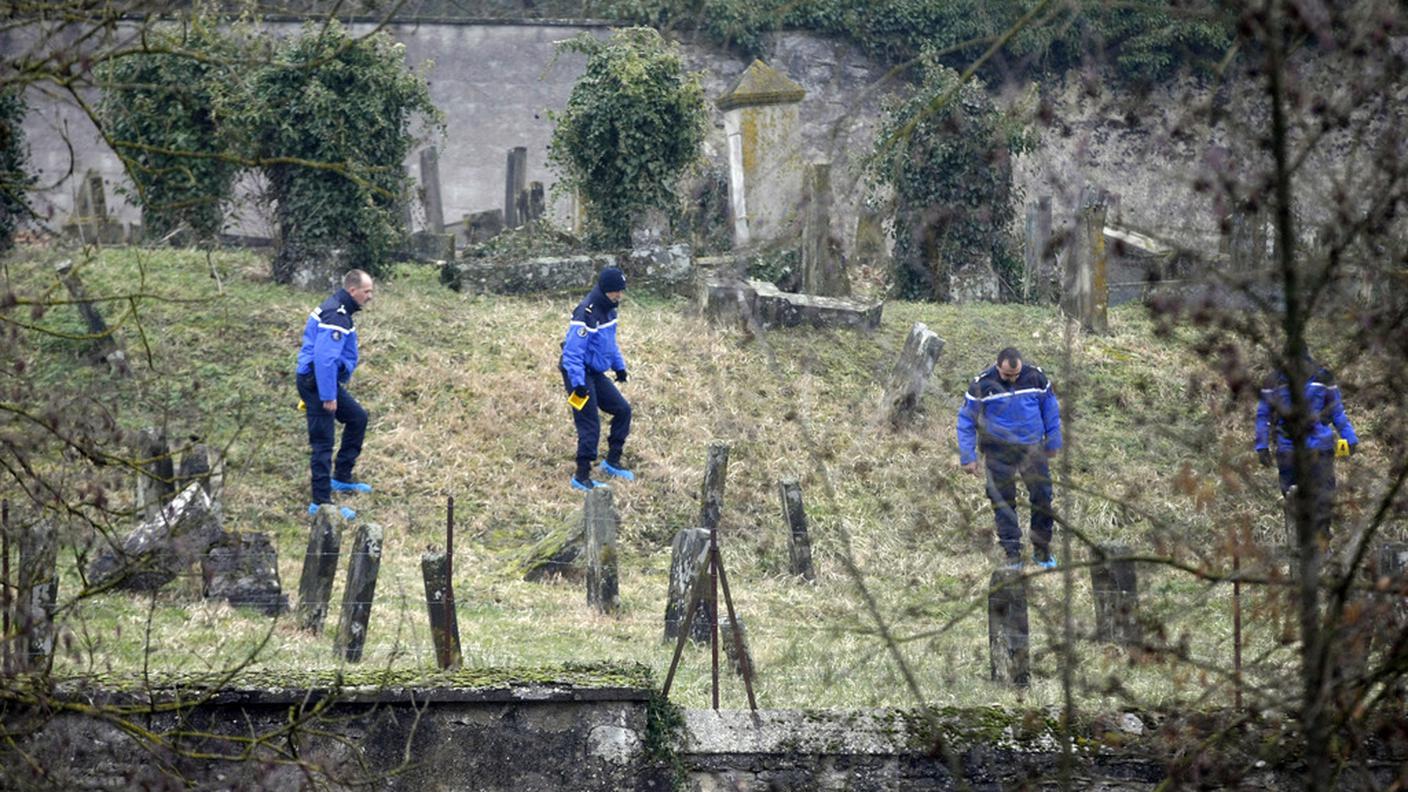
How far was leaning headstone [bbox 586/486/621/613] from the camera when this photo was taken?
Result: 37.5 ft

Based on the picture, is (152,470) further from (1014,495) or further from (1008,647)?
(1014,495)

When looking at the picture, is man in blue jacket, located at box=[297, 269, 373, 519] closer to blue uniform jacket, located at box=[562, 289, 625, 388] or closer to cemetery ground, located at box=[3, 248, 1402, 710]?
cemetery ground, located at box=[3, 248, 1402, 710]

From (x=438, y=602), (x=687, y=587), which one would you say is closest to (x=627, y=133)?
(x=687, y=587)

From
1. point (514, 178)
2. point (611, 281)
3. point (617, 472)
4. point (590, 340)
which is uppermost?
point (514, 178)

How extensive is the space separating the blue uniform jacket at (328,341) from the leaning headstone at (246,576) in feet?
7.64

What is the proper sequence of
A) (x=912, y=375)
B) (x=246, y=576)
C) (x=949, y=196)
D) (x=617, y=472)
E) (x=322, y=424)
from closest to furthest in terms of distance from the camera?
(x=246, y=576) → (x=322, y=424) → (x=617, y=472) → (x=912, y=375) → (x=949, y=196)

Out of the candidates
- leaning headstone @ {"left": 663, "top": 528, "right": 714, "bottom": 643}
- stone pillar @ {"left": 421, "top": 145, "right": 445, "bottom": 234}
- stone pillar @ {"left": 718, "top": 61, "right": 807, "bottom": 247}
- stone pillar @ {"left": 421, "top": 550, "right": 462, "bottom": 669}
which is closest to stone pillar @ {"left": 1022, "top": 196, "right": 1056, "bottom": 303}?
stone pillar @ {"left": 718, "top": 61, "right": 807, "bottom": 247}

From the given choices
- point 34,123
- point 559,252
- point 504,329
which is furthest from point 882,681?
point 34,123

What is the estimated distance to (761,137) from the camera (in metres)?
20.9

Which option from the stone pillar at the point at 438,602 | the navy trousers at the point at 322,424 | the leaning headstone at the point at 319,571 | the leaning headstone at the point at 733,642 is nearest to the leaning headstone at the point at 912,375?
the navy trousers at the point at 322,424

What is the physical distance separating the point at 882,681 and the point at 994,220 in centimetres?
1154

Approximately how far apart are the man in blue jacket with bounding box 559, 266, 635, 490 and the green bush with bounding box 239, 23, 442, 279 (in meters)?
4.77

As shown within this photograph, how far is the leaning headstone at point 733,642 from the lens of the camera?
907 cm

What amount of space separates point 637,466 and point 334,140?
5349 mm
